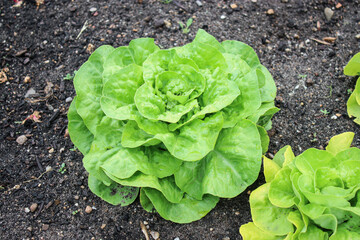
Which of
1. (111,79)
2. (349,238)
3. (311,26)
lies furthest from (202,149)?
(311,26)

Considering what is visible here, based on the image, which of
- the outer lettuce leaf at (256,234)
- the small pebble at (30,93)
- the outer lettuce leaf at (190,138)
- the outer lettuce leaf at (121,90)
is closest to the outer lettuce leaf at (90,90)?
the outer lettuce leaf at (121,90)

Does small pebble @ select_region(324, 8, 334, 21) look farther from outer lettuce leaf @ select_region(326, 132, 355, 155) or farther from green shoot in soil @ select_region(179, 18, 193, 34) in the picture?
outer lettuce leaf @ select_region(326, 132, 355, 155)

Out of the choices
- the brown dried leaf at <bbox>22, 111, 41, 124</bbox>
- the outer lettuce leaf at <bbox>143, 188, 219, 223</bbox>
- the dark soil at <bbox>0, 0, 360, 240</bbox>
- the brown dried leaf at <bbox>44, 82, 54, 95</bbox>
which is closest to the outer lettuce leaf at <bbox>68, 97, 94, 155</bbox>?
the dark soil at <bbox>0, 0, 360, 240</bbox>

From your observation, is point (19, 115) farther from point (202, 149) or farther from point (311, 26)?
point (311, 26)

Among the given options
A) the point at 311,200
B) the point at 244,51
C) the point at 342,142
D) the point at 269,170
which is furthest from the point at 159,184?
the point at 342,142

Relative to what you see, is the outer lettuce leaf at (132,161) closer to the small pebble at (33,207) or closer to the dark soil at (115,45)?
the dark soil at (115,45)

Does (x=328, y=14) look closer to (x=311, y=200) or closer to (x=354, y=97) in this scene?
(x=354, y=97)
